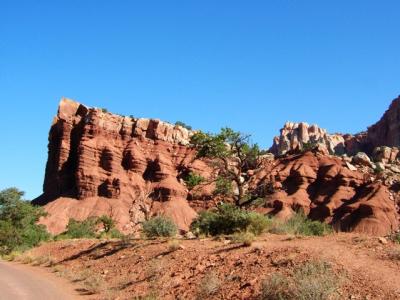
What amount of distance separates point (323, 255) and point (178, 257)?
261 inches

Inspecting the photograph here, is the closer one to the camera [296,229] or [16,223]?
[296,229]

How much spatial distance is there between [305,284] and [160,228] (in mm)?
15788

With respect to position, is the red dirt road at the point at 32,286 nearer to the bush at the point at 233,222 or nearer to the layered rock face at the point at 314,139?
the bush at the point at 233,222

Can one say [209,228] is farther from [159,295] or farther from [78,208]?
[78,208]

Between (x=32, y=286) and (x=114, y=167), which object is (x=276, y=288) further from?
(x=114, y=167)

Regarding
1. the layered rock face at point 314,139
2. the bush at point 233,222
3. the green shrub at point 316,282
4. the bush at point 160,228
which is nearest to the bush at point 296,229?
the bush at point 233,222

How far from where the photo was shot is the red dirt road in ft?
53.9

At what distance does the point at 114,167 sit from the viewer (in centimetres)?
10044

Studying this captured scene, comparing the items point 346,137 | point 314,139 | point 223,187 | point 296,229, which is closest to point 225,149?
point 223,187

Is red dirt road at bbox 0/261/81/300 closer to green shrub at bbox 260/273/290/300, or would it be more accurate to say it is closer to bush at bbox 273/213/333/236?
green shrub at bbox 260/273/290/300

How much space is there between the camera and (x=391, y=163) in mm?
93562

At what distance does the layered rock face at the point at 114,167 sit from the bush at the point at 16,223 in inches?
1510

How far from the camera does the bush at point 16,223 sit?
39.5 m

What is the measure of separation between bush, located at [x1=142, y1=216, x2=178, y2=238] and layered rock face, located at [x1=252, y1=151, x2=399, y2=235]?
1616 inches
